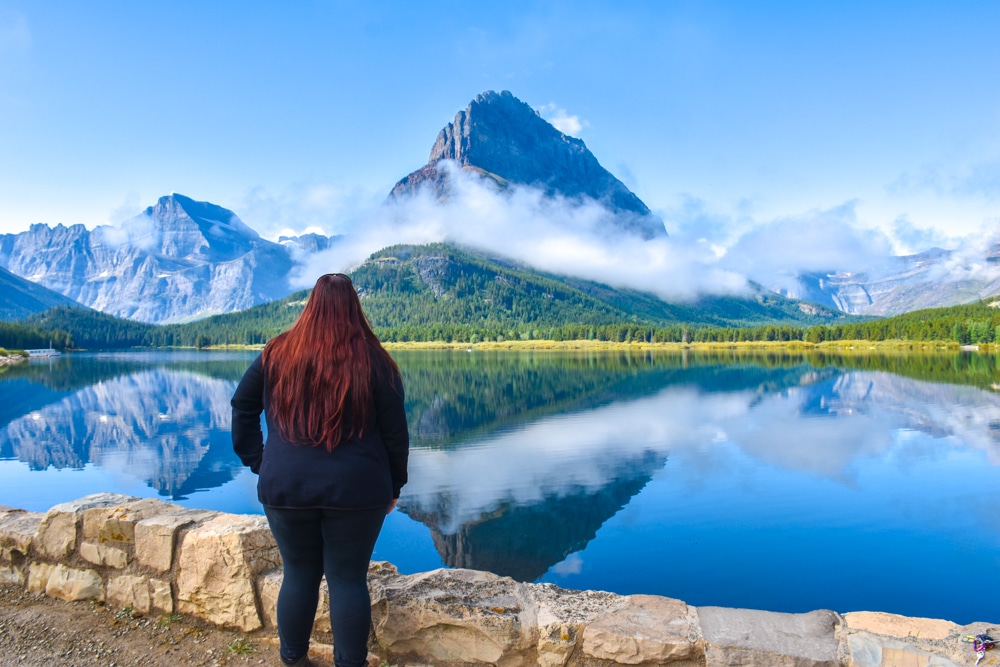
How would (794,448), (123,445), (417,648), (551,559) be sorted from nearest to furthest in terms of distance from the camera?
(417,648) < (551,559) < (794,448) < (123,445)

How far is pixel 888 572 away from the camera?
1367cm

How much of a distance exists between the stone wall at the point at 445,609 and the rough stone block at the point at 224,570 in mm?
13

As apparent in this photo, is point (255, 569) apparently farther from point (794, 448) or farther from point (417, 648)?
point (794, 448)

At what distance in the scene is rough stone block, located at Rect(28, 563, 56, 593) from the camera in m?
7.21

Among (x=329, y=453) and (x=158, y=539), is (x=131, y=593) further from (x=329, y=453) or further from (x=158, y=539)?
(x=329, y=453)

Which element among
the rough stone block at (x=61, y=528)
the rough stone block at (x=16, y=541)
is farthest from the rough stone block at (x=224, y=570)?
the rough stone block at (x=16, y=541)

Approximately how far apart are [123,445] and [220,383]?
3624cm

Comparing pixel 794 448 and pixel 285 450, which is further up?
pixel 285 450

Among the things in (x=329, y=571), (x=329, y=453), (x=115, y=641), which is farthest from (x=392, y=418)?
(x=115, y=641)

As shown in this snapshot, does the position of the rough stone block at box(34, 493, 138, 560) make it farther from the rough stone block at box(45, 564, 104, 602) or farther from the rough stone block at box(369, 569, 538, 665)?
the rough stone block at box(369, 569, 538, 665)

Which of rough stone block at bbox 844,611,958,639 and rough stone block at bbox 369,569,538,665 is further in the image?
rough stone block at bbox 369,569,538,665

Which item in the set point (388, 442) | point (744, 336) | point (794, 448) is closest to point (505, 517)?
point (388, 442)

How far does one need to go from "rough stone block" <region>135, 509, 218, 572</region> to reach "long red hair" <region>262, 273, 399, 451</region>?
2876 millimetres

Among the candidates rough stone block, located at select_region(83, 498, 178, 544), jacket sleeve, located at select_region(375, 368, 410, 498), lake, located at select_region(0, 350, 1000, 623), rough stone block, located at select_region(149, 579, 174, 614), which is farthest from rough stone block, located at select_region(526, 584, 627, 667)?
lake, located at select_region(0, 350, 1000, 623)
